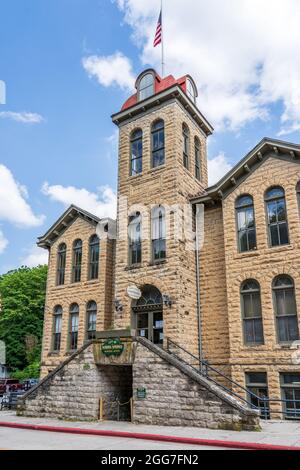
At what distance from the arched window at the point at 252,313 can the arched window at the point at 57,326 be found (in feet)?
37.0

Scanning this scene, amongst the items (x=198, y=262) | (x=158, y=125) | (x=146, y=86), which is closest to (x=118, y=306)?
(x=198, y=262)

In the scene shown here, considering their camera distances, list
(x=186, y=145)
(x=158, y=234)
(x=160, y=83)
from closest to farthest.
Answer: (x=158, y=234) → (x=186, y=145) → (x=160, y=83)

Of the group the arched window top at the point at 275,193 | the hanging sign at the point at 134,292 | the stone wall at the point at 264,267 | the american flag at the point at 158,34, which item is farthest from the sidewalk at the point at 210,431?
the american flag at the point at 158,34

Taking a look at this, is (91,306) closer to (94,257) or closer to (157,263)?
(94,257)

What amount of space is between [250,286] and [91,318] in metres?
9.13

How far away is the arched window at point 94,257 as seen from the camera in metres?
22.0

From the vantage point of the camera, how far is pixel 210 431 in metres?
11.3

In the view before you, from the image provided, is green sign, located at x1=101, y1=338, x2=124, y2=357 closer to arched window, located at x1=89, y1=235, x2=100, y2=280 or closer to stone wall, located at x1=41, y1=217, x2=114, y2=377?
stone wall, located at x1=41, y1=217, x2=114, y2=377

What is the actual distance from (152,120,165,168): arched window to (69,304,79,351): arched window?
29.9ft

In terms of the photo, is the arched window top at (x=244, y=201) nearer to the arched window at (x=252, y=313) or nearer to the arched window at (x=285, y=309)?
the arched window at (x=252, y=313)

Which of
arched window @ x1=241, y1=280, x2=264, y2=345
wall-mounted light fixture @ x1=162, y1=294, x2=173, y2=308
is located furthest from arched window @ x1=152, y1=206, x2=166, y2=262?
arched window @ x1=241, y1=280, x2=264, y2=345

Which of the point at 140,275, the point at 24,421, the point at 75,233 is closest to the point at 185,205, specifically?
the point at 140,275

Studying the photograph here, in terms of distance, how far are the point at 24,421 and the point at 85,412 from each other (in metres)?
2.35
